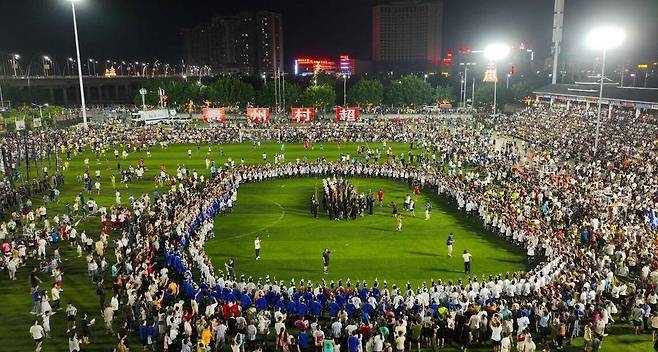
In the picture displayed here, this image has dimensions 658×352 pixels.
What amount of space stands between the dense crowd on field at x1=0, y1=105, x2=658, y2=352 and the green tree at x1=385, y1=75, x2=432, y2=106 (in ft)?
175

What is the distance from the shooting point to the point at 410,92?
94.6 meters

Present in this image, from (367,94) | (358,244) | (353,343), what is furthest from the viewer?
(367,94)

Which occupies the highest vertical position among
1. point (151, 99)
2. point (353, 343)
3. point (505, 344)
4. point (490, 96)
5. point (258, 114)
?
point (490, 96)

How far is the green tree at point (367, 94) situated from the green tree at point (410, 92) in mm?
2513

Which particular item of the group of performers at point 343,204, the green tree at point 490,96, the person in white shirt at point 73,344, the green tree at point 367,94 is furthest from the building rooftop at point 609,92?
the person in white shirt at point 73,344

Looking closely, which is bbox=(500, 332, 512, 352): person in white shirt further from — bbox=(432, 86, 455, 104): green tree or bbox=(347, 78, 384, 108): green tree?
bbox=(432, 86, 455, 104): green tree

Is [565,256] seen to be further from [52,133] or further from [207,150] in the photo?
[52,133]

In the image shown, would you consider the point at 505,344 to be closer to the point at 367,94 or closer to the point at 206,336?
the point at 206,336

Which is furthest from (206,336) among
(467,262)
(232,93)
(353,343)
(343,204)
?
(232,93)

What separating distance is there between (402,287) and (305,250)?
5.78 metres

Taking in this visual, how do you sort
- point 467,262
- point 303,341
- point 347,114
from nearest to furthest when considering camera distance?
1. point 303,341
2. point 467,262
3. point 347,114

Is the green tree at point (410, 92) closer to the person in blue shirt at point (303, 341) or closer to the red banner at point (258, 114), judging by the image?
the red banner at point (258, 114)

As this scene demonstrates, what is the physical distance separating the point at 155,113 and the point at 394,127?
32.9 m

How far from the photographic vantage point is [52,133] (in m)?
58.8
